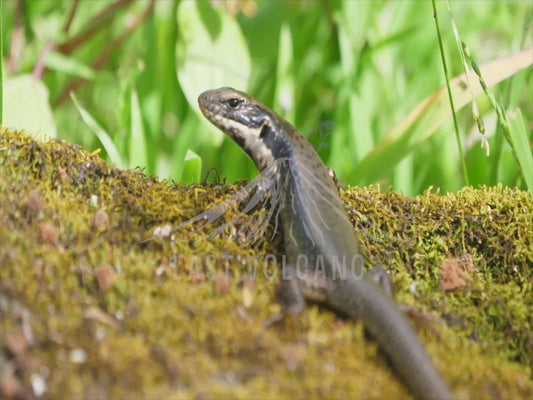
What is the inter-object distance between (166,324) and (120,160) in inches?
77.5

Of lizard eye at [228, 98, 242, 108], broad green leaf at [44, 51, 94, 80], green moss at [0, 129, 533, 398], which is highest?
broad green leaf at [44, 51, 94, 80]

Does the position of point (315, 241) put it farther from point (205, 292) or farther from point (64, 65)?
point (64, 65)

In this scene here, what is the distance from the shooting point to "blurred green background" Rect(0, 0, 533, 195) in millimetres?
3922

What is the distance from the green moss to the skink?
0.25ft

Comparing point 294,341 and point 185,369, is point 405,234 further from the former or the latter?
point 185,369

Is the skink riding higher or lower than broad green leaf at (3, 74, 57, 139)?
lower

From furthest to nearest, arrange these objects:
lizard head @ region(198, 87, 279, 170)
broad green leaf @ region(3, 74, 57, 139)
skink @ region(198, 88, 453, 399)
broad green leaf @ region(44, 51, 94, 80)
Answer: broad green leaf @ region(44, 51, 94, 80) → broad green leaf @ region(3, 74, 57, 139) → lizard head @ region(198, 87, 279, 170) → skink @ region(198, 88, 453, 399)

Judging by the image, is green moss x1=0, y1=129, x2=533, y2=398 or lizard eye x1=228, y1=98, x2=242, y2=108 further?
lizard eye x1=228, y1=98, x2=242, y2=108

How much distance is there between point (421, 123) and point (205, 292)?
2068mm

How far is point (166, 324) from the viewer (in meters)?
1.93

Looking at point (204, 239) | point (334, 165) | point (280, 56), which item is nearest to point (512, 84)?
point (334, 165)

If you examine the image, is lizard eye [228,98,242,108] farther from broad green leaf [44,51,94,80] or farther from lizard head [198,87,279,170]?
broad green leaf [44,51,94,80]

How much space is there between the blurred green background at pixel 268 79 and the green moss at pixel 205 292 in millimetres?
1000

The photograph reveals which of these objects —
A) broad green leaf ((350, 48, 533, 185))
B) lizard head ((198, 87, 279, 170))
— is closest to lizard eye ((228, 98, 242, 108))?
lizard head ((198, 87, 279, 170))
